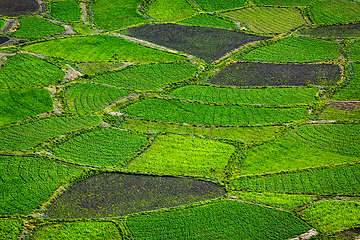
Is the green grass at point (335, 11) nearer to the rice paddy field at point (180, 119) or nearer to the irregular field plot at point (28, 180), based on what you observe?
the rice paddy field at point (180, 119)

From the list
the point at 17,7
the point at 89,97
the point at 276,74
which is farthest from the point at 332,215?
the point at 17,7

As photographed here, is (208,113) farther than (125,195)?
Yes

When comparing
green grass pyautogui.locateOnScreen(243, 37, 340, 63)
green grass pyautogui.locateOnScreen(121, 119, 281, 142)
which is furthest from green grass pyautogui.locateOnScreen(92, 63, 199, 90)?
green grass pyautogui.locateOnScreen(243, 37, 340, 63)

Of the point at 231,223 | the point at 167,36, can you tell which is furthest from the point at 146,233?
the point at 167,36

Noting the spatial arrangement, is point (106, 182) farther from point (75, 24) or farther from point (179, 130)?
point (75, 24)

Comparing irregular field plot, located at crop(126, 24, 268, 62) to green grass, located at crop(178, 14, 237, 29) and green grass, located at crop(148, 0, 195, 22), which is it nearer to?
green grass, located at crop(178, 14, 237, 29)

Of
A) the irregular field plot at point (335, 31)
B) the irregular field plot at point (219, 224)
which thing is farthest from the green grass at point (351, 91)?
the irregular field plot at point (219, 224)

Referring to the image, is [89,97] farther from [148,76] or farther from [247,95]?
[247,95]
